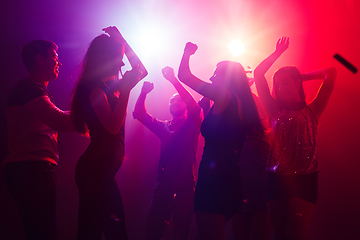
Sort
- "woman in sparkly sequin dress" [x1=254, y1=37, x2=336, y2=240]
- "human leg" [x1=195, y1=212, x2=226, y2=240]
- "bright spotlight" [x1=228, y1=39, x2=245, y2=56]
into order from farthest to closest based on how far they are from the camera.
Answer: "bright spotlight" [x1=228, y1=39, x2=245, y2=56] < "woman in sparkly sequin dress" [x1=254, y1=37, x2=336, y2=240] < "human leg" [x1=195, y1=212, x2=226, y2=240]

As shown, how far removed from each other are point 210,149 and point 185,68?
49cm

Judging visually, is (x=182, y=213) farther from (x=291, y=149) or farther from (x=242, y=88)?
(x=242, y=88)

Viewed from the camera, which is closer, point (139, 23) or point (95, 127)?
Result: point (95, 127)

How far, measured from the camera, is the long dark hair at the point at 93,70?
3.69ft

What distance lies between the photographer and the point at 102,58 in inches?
47.6

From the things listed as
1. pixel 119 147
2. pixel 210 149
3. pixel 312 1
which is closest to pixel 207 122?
pixel 210 149

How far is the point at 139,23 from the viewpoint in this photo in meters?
Answer: 2.81

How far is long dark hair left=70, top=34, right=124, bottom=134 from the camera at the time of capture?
1.12 m

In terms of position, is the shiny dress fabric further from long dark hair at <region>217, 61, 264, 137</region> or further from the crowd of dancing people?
long dark hair at <region>217, 61, 264, 137</region>

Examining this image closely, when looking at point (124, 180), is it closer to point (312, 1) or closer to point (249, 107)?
point (249, 107)

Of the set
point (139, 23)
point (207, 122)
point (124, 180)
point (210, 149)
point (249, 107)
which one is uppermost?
point (139, 23)

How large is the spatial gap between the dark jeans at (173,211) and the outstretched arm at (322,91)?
125 centimetres

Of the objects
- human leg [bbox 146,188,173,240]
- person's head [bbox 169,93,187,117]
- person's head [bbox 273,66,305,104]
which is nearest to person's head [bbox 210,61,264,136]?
person's head [bbox 273,66,305,104]

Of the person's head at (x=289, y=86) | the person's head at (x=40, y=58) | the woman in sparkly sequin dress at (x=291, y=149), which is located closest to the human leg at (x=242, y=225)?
the woman in sparkly sequin dress at (x=291, y=149)
